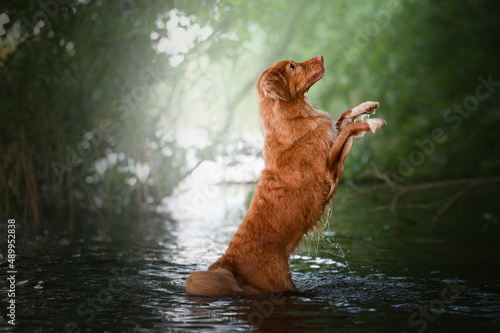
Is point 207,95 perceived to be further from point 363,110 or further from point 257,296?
point 257,296

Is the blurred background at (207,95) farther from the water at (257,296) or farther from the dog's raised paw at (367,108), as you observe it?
the dog's raised paw at (367,108)

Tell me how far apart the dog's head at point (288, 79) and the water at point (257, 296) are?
4.31 feet

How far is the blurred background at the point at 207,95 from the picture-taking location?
8.65 meters

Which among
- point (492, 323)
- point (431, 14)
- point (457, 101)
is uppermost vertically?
point (431, 14)

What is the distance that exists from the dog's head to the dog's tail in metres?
1.62

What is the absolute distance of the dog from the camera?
5.05 meters

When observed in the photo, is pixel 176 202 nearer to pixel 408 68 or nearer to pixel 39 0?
pixel 408 68

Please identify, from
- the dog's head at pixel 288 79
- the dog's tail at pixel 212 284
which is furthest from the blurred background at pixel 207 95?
the dog's tail at pixel 212 284

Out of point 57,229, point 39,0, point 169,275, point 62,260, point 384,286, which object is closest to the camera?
point 384,286

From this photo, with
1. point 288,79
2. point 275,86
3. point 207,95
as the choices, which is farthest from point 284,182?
point 207,95

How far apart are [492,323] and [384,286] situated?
140 cm

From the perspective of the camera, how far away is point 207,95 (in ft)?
41.1

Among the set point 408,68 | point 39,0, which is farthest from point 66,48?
point 408,68

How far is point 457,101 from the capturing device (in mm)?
14062
